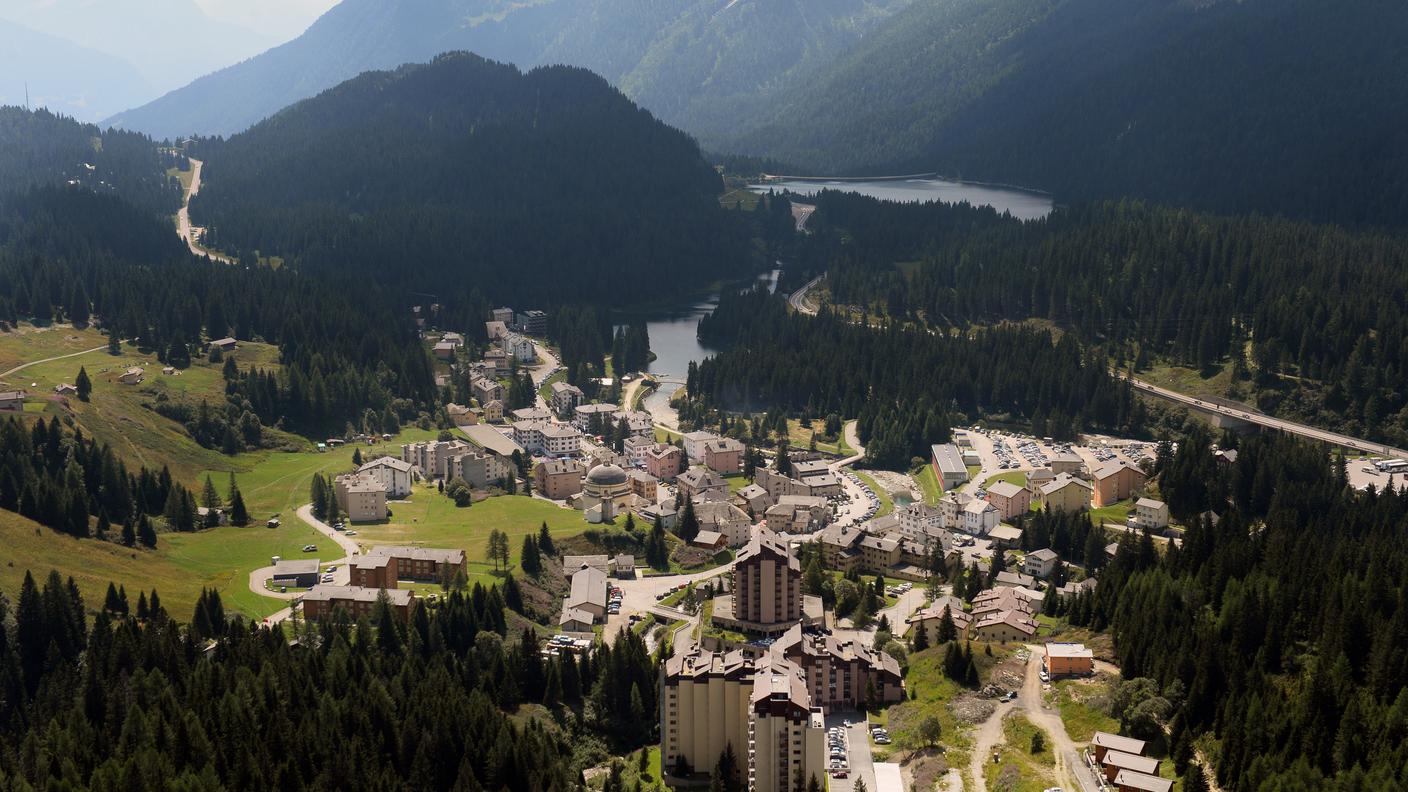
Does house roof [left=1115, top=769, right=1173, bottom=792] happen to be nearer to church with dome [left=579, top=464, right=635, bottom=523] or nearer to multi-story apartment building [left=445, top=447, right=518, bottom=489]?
church with dome [left=579, top=464, right=635, bottom=523]

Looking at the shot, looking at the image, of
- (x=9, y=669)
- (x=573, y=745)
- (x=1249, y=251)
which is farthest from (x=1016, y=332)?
(x=9, y=669)

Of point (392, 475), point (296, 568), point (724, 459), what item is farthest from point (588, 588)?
point (724, 459)

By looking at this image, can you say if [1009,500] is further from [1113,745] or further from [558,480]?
[1113,745]

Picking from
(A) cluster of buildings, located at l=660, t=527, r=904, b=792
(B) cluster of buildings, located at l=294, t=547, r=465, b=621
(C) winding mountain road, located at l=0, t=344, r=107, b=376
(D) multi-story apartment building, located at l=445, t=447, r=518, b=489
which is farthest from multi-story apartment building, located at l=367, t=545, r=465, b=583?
(C) winding mountain road, located at l=0, t=344, r=107, b=376

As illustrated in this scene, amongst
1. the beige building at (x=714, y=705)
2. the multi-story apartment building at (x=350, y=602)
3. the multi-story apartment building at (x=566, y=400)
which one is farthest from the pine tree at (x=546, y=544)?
the multi-story apartment building at (x=566, y=400)

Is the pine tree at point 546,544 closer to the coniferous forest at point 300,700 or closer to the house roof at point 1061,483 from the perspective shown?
the coniferous forest at point 300,700

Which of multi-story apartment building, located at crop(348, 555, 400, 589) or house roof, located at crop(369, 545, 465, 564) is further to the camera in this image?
house roof, located at crop(369, 545, 465, 564)
